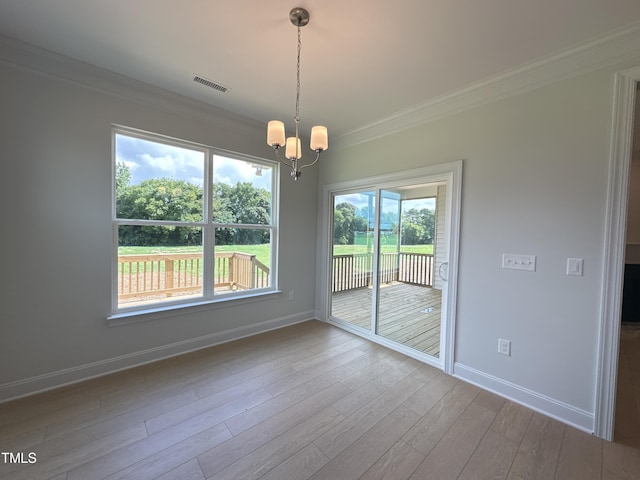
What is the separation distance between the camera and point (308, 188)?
395 cm

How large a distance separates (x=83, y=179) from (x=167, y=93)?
114 centimetres

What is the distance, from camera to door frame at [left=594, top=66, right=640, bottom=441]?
5.65 feet

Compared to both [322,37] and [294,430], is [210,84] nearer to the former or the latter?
[322,37]

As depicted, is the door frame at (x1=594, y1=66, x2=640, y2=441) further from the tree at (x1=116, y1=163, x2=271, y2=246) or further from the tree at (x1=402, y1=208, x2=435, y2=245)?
the tree at (x1=116, y1=163, x2=271, y2=246)

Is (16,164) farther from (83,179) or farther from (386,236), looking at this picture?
(386,236)

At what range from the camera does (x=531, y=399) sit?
6.90 ft

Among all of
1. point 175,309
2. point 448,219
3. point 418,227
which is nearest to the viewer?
point 448,219

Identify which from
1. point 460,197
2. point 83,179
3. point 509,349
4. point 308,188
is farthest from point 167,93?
point 509,349

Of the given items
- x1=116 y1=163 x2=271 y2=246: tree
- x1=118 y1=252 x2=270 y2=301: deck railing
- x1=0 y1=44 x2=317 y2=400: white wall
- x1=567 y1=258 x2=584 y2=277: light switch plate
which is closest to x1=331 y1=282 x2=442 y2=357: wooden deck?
x1=567 y1=258 x2=584 y2=277: light switch plate

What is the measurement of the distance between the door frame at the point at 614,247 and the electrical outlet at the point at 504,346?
53cm

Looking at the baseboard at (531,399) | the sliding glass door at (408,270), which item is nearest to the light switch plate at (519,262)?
the sliding glass door at (408,270)

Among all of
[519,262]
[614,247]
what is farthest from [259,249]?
[614,247]

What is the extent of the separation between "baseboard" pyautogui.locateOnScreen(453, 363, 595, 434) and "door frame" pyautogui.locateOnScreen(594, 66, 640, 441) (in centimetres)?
8

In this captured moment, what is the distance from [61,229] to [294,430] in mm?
2486
